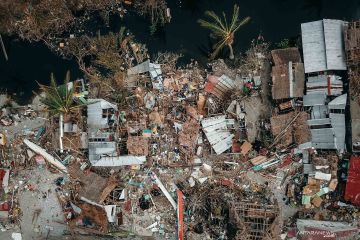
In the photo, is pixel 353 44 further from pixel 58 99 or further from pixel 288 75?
pixel 58 99

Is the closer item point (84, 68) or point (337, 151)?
point (337, 151)

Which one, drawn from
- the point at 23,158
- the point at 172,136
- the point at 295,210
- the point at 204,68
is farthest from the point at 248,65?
the point at 23,158

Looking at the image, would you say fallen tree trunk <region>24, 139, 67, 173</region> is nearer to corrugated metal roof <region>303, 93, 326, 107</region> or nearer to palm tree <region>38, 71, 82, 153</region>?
palm tree <region>38, 71, 82, 153</region>

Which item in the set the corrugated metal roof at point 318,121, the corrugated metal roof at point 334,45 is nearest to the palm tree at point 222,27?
the corrugated metal roof at point 334,45

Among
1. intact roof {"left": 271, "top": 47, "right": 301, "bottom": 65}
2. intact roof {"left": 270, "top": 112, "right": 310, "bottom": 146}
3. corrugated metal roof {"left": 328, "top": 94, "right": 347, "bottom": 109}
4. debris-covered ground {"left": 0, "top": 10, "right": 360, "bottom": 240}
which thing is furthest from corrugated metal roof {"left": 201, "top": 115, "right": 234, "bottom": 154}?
corrugated metal roof {"left": 328, "top": 94, "right": 347, "bottom": 109}

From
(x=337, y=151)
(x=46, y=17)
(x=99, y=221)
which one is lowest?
(x=99, y=221)

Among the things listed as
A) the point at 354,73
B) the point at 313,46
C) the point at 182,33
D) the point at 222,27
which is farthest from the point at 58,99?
the point at 354,73

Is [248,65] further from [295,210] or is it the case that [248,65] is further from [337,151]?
[295,210]
